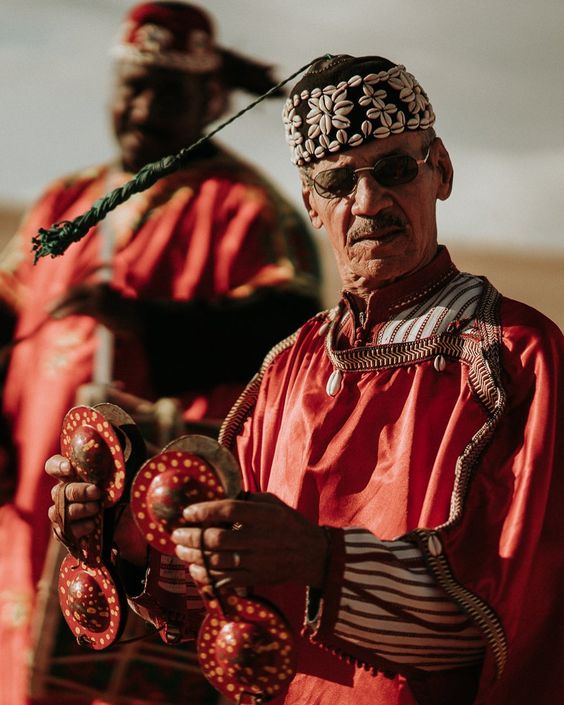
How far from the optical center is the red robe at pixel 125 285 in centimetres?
520

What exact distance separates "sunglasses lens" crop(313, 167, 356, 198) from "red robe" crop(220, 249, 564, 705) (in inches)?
Answer: 7.6

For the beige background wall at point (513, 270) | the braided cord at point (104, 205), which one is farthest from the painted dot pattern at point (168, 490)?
the beige background wall at point (513, 270)

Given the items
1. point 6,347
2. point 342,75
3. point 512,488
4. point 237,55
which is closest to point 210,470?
point 512,488

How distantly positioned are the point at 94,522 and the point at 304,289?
2.87 metres

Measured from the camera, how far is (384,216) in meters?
2.54

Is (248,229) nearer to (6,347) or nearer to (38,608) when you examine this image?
(6,347)

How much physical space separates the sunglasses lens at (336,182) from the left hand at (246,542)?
25.3 inches

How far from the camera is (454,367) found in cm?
247

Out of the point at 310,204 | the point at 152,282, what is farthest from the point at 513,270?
the point at 310,204

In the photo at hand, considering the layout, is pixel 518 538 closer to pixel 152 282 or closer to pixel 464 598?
pixel 464 598

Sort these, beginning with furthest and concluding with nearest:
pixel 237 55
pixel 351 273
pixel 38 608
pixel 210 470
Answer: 1. pixel 237 55
2. pixel 38 608
3. pixel 351 273
4. pixel 210 470

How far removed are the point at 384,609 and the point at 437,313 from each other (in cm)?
55

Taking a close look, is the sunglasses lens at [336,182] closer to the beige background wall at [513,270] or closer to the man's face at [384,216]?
the man's face at [384,216]

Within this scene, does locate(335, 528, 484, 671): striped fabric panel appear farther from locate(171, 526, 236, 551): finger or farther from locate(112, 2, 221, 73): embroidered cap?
locate(112, 2, 221, 73): embroidered cap
